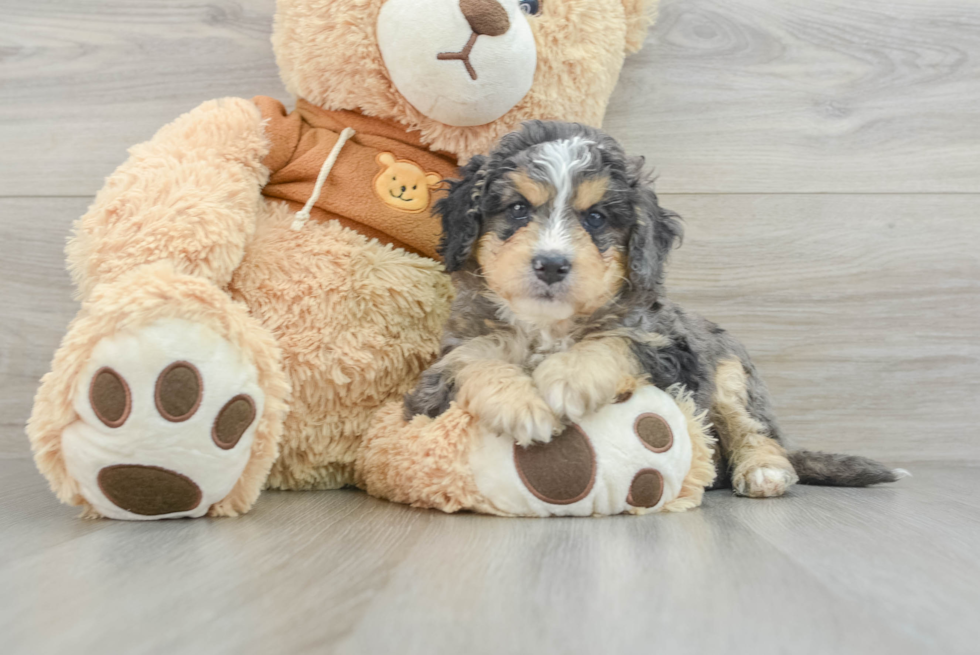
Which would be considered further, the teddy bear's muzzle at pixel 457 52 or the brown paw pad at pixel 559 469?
the teddy bear's muzzle at pixel 457 52

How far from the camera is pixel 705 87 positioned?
241cm

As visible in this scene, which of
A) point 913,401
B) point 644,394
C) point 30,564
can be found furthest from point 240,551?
point 913,401

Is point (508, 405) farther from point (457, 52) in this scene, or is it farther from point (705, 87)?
point (705, 87)

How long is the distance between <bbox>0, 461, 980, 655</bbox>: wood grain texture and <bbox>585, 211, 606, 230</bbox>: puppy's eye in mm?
645

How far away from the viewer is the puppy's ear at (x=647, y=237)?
168cm

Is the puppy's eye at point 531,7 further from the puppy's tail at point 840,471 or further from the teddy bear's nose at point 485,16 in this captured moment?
the puppy's tail at point 840,471

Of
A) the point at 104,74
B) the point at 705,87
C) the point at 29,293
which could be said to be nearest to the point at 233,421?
the point at 29,293

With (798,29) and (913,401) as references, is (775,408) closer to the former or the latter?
(913,401)

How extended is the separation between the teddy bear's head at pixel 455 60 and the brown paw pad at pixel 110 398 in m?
0.91

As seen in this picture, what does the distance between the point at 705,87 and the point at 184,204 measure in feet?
5.42

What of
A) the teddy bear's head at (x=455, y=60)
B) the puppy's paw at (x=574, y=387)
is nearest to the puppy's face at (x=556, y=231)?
the puppy's paw at (x=574, y=387)

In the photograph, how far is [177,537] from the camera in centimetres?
135

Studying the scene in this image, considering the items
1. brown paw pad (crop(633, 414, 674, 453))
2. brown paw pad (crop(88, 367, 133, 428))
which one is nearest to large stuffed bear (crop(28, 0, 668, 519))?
brown paw pad (crop(88, 367, 133, 428))

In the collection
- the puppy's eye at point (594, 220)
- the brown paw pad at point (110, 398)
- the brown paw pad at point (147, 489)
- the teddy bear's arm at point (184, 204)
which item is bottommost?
the brown paw pad at point (147, 489)
